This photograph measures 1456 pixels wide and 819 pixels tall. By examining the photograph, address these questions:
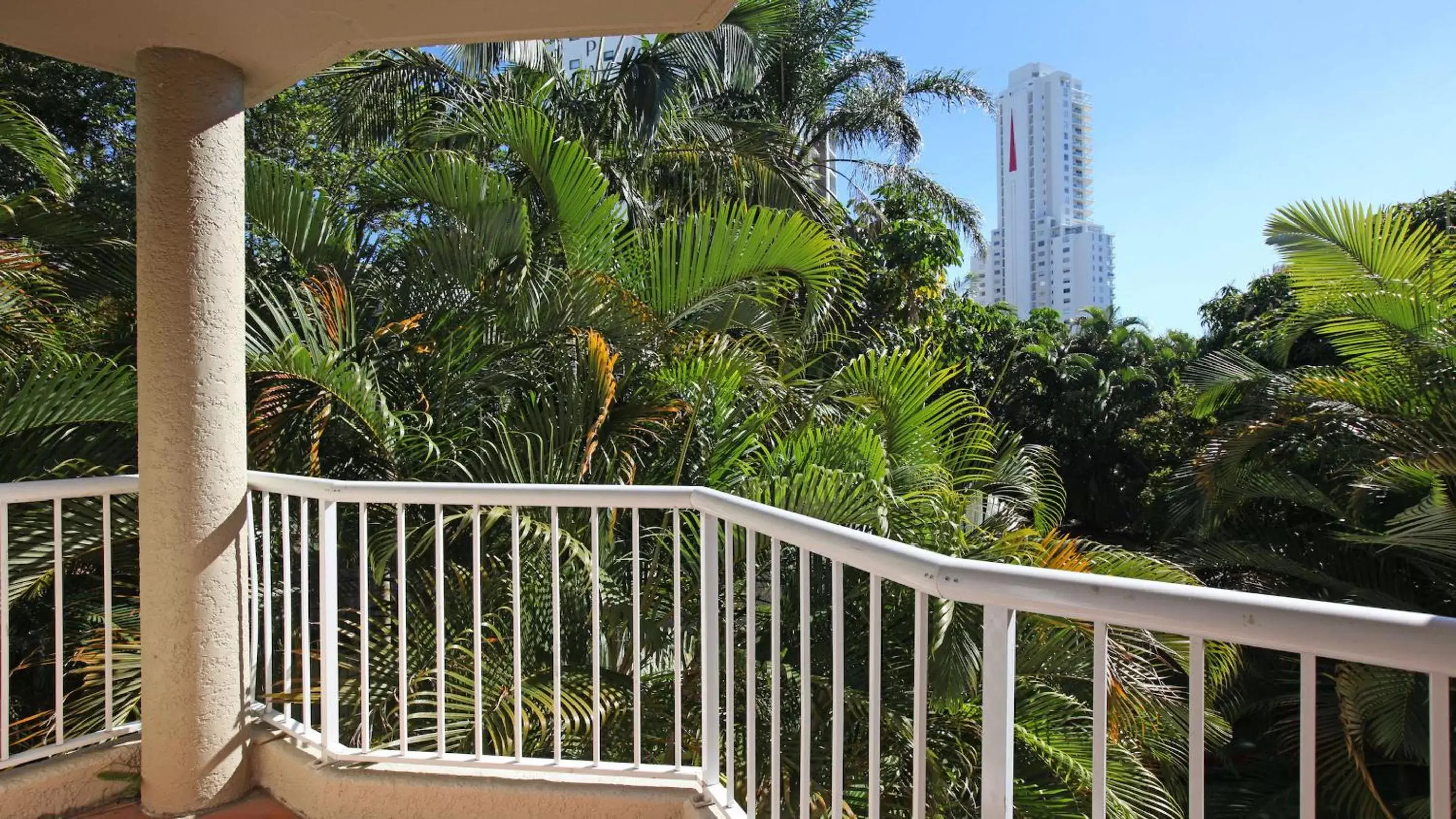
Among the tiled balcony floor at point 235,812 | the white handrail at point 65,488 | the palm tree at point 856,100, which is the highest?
the palm tree at point 856,100

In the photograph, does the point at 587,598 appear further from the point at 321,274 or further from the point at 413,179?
the point at 413,179

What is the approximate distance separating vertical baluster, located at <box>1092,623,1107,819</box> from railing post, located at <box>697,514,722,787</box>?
47.0 inches

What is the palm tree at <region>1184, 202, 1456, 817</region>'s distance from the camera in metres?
5.68

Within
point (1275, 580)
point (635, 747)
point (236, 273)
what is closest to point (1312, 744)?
point (635, 747)

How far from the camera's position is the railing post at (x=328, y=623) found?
252 cm

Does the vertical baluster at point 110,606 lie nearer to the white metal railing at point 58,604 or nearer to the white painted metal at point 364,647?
the white metal railing at point 58,604

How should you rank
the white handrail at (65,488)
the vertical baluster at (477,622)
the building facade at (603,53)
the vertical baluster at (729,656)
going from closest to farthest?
the vertical baluster at (729,656) → the vertical baluster at (477,622) → the white handrail at (65,488) → the building facade at (603,53)

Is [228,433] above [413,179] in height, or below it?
below

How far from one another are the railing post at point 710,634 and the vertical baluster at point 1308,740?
4.68 feet

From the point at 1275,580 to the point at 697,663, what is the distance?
21.6 ft

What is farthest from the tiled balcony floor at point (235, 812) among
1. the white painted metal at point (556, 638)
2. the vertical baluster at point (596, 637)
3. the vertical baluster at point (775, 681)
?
the vertical baluster at point (775, 681)

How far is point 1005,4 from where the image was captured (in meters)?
17.3

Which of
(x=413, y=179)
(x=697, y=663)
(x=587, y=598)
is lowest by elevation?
(x=697, y=663)

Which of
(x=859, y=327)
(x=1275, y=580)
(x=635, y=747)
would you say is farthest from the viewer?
(x=859, y=327)
